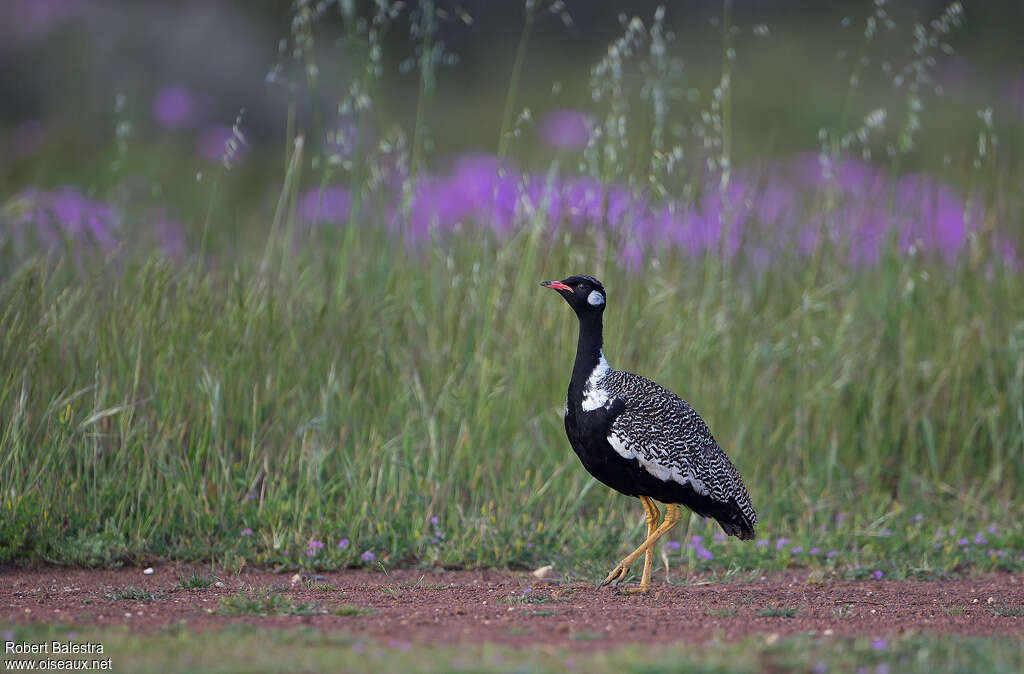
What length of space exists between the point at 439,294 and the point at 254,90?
8720 millimetres

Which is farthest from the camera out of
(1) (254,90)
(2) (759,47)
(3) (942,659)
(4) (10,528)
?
(2) (759,47)

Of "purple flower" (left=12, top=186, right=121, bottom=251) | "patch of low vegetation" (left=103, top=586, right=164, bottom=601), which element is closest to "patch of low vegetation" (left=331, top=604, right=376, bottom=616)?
"patch of low vegetation" (left=103, top=586, right=164, bottom=601)

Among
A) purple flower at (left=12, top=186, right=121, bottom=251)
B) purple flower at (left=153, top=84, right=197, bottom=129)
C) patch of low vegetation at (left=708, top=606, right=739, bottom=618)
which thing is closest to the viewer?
patch of low vegetation at (left=708, top=606, right=739, bottom=618)

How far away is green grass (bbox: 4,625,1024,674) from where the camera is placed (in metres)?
3.61

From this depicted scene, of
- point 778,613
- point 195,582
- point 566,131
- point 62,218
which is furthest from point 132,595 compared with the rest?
point 566,131

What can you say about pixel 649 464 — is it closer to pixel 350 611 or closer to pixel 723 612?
pixel 723 612

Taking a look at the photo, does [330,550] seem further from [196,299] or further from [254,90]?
[254,90]

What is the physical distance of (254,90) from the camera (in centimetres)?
1489

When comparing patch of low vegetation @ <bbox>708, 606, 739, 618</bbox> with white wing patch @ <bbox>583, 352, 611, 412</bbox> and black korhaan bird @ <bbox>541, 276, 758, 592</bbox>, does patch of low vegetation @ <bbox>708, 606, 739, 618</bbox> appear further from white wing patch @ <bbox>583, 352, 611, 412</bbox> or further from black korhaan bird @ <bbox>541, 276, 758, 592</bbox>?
white wing patch @ <bbox>583, 352, 611, 412</bbox>

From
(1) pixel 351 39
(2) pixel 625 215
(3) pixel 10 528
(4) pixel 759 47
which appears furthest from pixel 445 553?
(4) pixel 759 47

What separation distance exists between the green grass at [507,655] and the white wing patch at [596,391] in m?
1.58

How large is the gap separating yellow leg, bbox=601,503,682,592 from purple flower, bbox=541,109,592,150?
7.36 meters

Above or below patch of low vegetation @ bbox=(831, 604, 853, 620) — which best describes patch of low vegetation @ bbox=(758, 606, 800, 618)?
above

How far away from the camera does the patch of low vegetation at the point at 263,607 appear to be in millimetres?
4562
